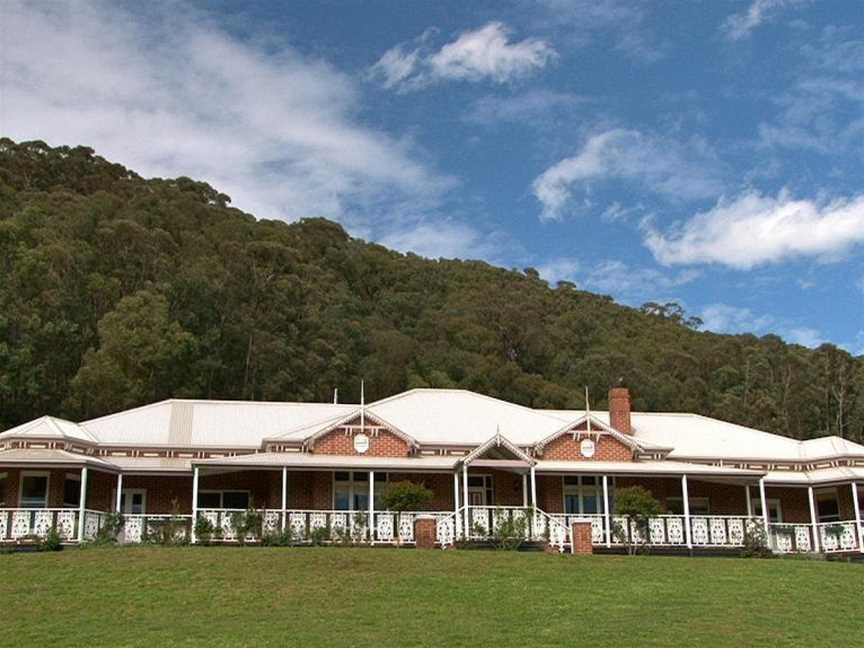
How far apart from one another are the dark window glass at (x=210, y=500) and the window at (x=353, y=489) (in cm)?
412

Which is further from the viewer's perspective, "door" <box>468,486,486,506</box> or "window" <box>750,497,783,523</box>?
"window" <box>750,497,783,523</box>

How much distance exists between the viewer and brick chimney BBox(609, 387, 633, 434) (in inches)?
1679

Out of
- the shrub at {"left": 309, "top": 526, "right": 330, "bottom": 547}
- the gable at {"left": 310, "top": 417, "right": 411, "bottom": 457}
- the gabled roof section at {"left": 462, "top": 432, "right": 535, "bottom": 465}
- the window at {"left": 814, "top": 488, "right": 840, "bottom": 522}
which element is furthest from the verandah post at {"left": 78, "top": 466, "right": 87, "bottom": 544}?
the window at {"left": 814, "top": 488, "right": 840, "bottom": 522}

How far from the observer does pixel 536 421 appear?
137 feet

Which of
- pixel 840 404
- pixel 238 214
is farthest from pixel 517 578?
pixel 238 214

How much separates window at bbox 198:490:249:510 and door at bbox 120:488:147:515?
1.87 meters

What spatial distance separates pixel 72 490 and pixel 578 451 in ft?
54.6

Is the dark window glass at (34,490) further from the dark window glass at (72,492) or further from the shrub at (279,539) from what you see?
the shrub at (279,539)

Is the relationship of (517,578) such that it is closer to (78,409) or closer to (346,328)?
(78,409)

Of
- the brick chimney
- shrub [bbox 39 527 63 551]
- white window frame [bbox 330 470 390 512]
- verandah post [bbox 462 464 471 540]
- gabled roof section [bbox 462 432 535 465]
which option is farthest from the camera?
the brick chimney

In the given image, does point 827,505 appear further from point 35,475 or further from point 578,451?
point 35,475

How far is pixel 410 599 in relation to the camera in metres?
23.7

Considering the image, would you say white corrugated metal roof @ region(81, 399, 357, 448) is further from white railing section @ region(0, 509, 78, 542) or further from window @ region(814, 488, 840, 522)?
window @ region(814, 488, 840, 522)

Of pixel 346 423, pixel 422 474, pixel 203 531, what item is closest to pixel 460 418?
pixel 422 474
